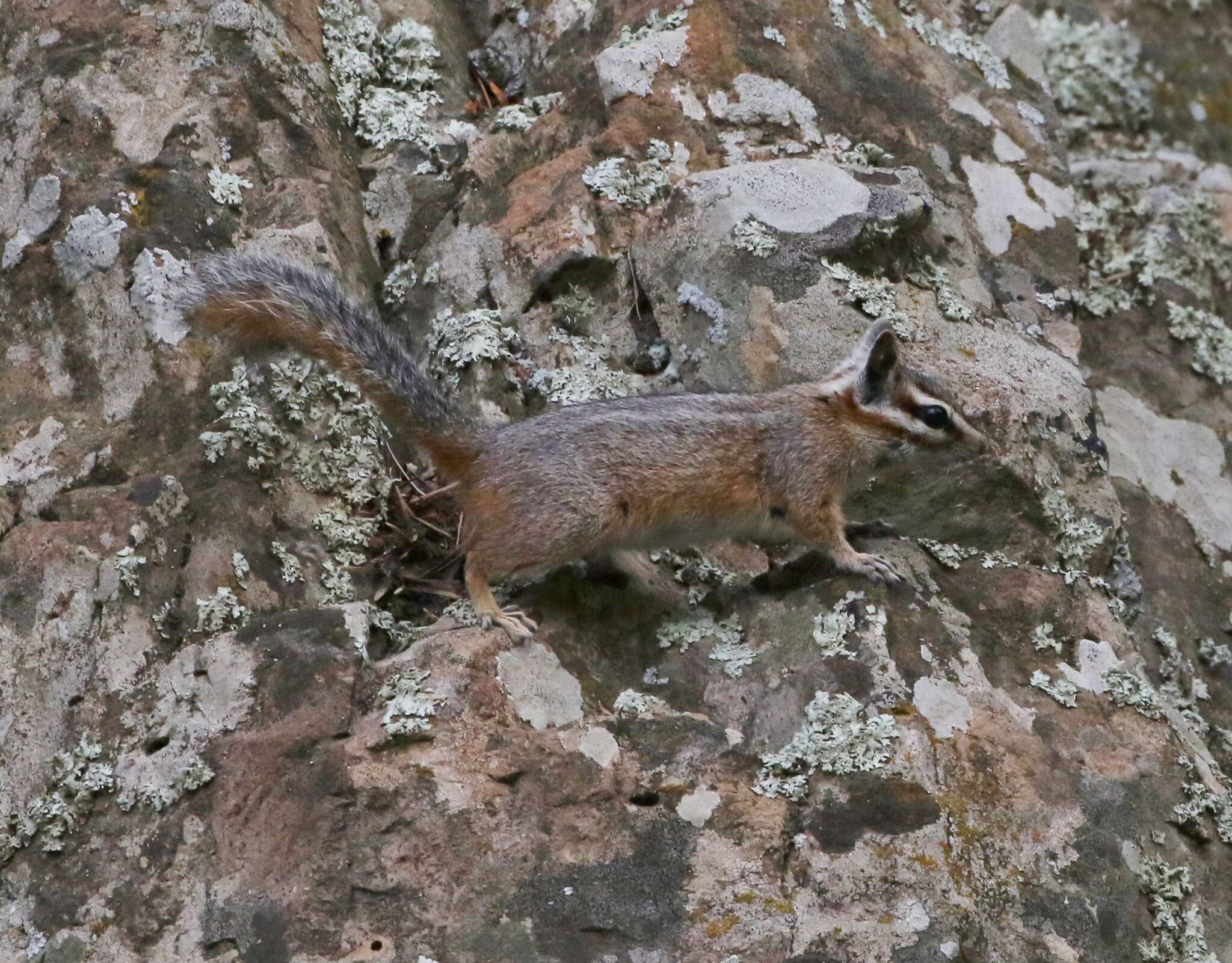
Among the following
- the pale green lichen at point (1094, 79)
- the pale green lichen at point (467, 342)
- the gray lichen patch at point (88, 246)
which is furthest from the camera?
the pale green lichen at point (1094, 79)

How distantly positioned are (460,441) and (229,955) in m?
2.24

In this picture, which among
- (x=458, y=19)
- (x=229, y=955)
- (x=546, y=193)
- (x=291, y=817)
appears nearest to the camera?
(x=229, y=955)

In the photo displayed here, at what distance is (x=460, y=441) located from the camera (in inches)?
209

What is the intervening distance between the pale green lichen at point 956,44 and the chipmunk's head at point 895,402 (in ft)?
8.01

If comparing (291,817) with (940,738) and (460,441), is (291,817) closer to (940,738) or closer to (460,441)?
(460,441)

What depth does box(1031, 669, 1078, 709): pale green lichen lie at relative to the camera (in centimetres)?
479

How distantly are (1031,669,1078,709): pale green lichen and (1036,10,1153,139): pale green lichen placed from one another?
4377mm

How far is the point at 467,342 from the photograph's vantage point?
5820 millimetres

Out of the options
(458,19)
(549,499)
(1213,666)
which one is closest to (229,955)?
(549,499)

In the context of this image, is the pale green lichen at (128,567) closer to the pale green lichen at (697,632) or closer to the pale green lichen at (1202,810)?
the pale green lichen at (697,632)

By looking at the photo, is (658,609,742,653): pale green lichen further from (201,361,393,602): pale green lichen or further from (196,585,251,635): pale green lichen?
(196,585,251,635): pale green lichen

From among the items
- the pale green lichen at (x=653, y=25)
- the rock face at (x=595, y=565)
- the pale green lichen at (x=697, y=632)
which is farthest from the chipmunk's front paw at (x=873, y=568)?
the pale green lichen at (x=653, y=25)

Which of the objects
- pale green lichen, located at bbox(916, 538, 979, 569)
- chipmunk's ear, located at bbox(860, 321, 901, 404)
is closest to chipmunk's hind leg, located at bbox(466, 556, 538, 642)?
pale green lichen, located at bbox(916, 538, 979, 569)

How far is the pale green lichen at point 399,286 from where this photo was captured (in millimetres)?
6098
